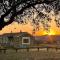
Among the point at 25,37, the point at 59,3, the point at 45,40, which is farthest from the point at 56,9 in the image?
the point at 45,40

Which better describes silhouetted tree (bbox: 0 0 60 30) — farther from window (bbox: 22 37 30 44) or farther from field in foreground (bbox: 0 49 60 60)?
window (bbox: 22 37 30 44)

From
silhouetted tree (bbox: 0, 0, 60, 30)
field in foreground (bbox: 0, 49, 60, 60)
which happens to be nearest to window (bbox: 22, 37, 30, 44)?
field in foreground (bbox: 0, 49, 60, 60)

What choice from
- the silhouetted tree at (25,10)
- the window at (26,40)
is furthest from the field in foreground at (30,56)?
the window at (26,40)

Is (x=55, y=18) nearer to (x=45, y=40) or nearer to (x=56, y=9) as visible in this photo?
(x=56, y=9)

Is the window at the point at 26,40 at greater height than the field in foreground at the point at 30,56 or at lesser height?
greater

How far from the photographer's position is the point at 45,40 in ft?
363

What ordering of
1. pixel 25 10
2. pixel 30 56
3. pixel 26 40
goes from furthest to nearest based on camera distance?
pixel 26 40 → pixel 30 56 → pixel 25 10

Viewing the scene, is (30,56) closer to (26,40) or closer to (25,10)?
(25,10)

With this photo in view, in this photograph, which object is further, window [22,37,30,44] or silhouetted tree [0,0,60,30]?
window [22,37,30,44]

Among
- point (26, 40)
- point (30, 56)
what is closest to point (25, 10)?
→ point (30, 56)

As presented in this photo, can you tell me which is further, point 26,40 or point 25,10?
point 26,40

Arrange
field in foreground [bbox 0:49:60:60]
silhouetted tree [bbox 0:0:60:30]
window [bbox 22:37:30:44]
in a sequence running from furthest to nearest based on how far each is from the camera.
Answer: window [bbox 22:37:30:44]
field in foreground [bbox 0:49:60:60]
silhouetted tree [bbox 0:0:60:30]

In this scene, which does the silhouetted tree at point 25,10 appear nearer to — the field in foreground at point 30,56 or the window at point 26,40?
the field in foreground at point 30,56

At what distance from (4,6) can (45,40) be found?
97408 mm
